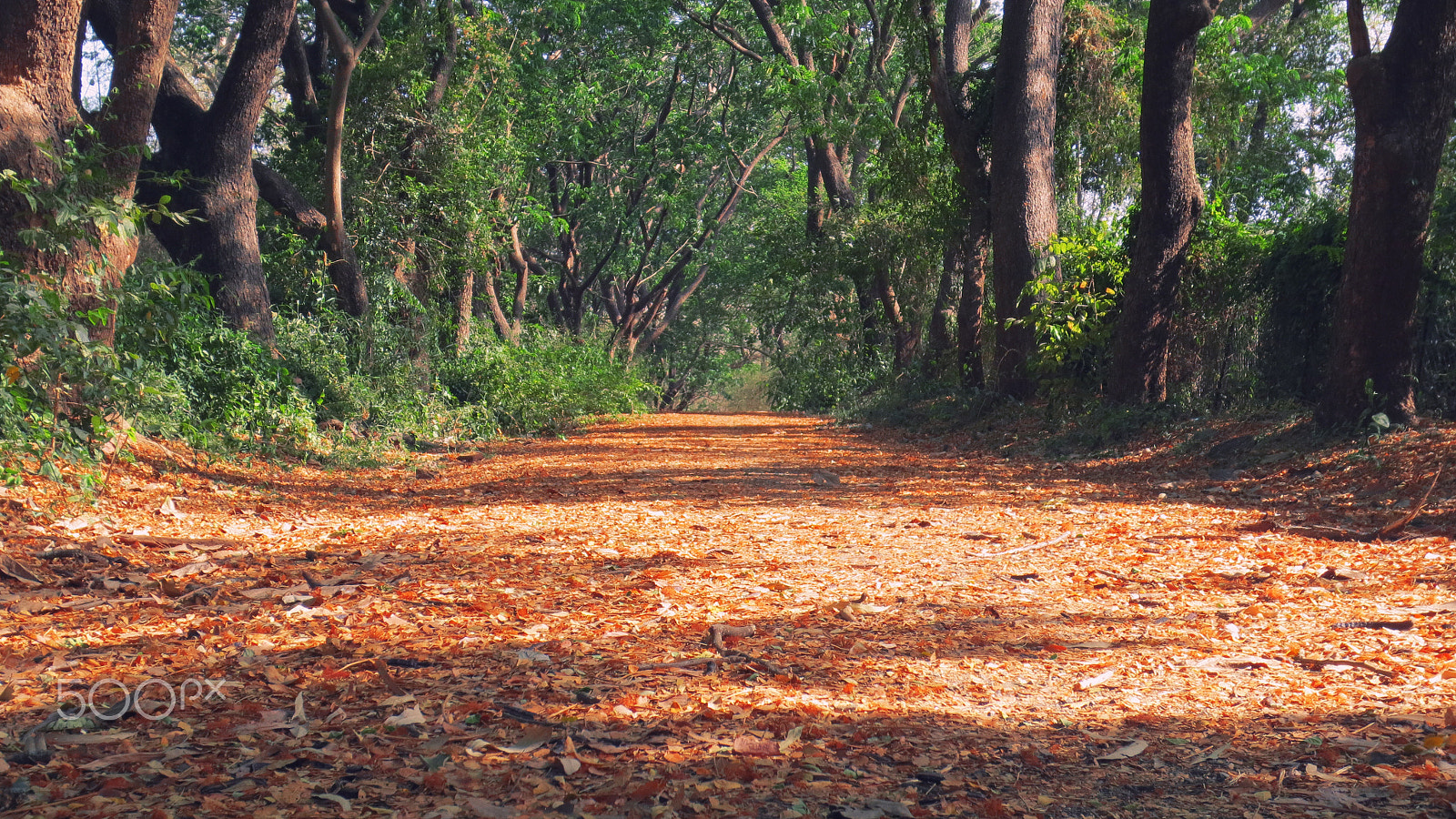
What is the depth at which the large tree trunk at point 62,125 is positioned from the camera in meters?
5.49

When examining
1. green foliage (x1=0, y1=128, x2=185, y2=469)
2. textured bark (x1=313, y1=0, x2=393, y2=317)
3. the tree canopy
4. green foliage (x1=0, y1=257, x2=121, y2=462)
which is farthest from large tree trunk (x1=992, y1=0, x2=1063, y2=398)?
green foliage (x1=0, y1=257, x2=121, y2=462)

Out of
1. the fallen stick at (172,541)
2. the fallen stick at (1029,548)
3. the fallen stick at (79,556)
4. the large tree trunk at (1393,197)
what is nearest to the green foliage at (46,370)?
the fallen stick at (172,541)

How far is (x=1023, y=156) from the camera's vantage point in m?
11.4

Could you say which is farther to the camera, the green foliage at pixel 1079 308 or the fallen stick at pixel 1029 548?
the green foliage at pixel 1079 308

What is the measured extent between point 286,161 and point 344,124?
3.48 ft

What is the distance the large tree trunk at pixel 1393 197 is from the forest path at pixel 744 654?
67 centimetres

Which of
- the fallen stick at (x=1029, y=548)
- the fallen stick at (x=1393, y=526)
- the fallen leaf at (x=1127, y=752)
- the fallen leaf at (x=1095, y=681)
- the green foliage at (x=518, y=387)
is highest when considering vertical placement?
the green foliage at (x=518, y=387)

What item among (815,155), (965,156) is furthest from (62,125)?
(815,155)

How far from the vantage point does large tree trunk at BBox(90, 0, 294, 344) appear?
27.7ft

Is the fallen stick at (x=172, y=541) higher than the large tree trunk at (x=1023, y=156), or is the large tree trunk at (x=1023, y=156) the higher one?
the large tree trunk at (x=1023, y=156)

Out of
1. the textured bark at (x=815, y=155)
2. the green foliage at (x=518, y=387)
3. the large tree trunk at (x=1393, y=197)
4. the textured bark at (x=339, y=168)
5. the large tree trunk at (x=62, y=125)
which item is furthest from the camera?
the textured bark at (x=815, y=155)

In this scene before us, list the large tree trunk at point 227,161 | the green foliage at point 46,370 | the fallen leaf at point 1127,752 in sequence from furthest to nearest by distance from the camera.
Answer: the large tree trunk at point 227,161 → the green foliage at point 46,370 → the fallen leaf at point 1127,752

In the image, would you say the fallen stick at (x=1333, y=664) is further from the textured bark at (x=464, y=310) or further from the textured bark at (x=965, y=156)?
the textured bark at (x=464, y=310)

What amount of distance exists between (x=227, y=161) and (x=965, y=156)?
8759 millimetres
